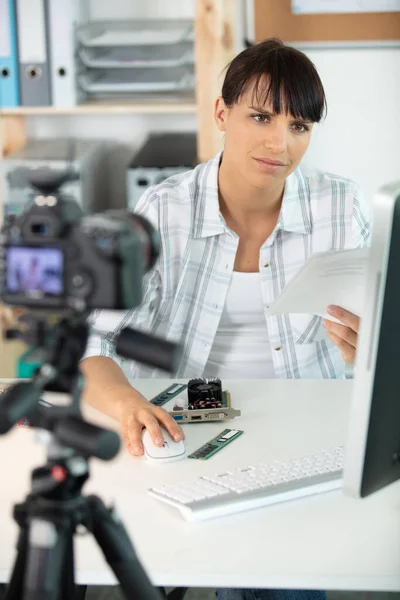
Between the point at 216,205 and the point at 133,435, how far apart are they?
2.03 feet

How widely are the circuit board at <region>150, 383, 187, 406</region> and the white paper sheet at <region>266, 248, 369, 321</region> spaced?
0.29 metres

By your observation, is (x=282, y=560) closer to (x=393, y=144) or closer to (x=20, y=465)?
(x=20, y=465)

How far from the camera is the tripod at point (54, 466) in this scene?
0.74 metres

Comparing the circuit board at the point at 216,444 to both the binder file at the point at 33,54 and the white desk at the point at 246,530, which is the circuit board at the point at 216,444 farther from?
the binder file at the point at 33,54

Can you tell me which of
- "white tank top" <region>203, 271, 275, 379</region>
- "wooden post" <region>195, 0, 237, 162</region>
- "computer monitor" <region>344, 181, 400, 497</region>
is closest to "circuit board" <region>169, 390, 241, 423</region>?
"white tank top" <region>203, 271, 275, 379</region>

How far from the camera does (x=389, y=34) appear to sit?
9.08 feet

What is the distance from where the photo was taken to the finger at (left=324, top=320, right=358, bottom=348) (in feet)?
4.80

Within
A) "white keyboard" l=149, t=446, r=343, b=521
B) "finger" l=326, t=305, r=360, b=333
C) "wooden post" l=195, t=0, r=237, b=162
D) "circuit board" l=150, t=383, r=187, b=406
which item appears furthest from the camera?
"wooden post" l=195, t=0, r=237, b=162

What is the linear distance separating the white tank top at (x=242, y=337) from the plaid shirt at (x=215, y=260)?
0.07 feet

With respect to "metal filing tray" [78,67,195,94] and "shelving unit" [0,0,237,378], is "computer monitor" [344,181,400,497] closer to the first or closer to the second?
"shelving unit" [0,0,237,378]

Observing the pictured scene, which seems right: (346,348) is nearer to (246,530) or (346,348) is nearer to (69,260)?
(246,530)

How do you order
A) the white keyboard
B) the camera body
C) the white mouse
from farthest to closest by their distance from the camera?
the white mouse < the white keyboard < the camera body

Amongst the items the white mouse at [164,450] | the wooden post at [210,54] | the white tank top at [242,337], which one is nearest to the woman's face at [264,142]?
the white tank top at [242,337]

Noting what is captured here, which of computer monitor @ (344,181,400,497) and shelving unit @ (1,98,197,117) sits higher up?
shelving unit @ (1,98,197,117)
